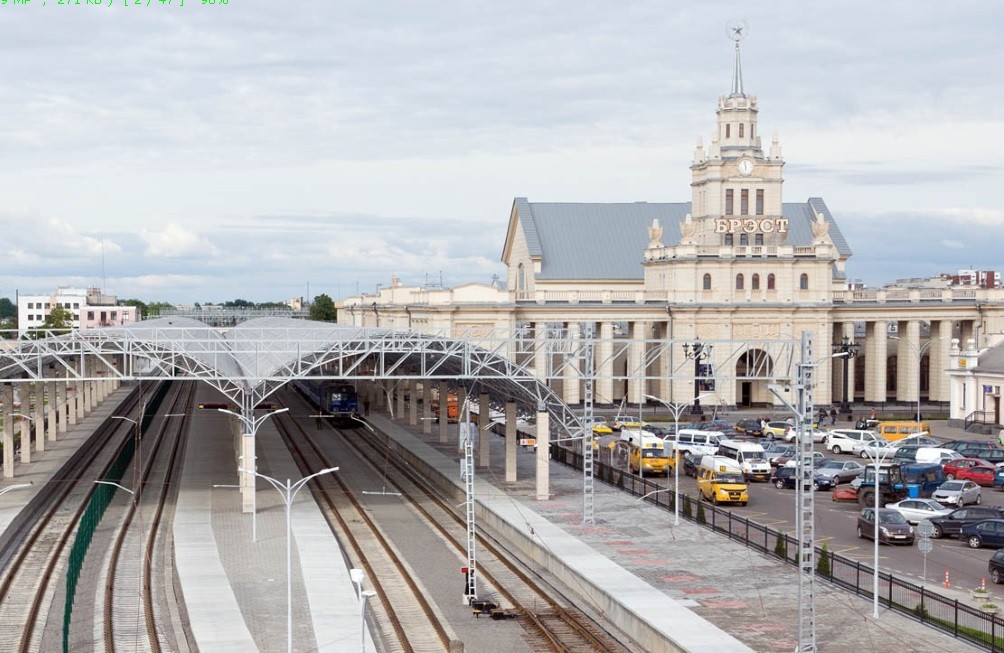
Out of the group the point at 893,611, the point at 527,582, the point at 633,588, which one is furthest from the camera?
the point at 527,582

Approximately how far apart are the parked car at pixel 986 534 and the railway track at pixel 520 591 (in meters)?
16.0

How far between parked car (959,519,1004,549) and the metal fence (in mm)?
6260

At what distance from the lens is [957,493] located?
57.1 meters

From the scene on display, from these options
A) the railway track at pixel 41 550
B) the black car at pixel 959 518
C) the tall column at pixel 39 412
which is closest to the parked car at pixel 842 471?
the black car at pixel 959 518

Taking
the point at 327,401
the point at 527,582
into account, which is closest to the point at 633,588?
the point at 527,582

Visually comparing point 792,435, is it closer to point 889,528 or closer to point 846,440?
point 846,440

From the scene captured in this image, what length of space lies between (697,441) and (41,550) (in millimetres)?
39323

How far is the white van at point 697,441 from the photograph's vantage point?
2926 inches

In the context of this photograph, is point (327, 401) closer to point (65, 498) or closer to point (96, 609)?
point (65, 498)

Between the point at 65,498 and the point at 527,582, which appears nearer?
the point at 527,582

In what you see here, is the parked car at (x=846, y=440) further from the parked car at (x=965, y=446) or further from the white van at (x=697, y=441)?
the white van at (x=697, y=441)

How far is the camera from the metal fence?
113ft

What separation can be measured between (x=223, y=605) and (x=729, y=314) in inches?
2815

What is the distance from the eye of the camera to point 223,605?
3900cm
